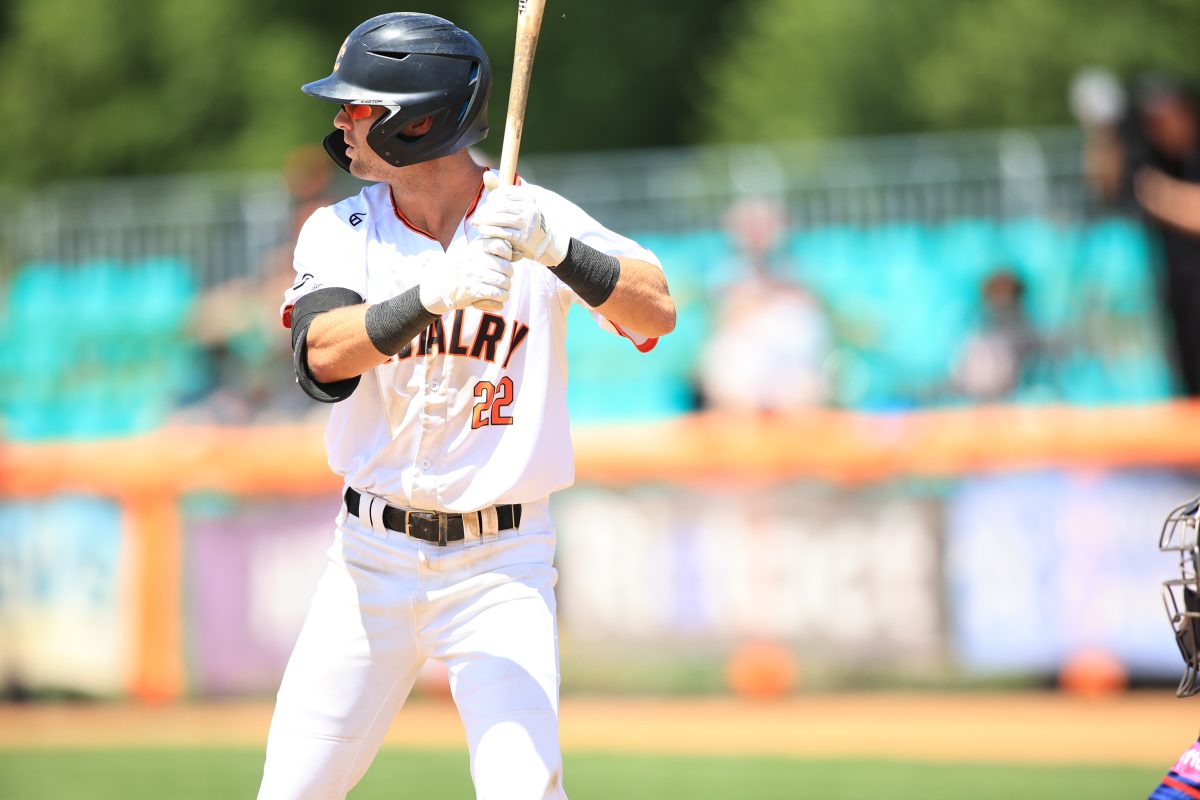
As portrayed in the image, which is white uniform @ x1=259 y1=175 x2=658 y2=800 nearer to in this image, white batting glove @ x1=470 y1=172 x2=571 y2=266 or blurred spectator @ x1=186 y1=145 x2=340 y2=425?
white batting glove @ x1=470 y1=172 x2=571 y2=266

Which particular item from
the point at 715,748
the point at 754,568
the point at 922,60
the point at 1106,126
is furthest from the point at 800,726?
the point at 922,60

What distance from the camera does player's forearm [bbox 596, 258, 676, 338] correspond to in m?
4.12

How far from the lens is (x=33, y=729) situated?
383 inches

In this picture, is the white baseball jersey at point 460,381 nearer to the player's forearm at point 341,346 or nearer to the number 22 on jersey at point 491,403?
the number 22 on jersey at point 491,403

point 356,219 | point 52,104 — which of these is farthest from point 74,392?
point 52,104

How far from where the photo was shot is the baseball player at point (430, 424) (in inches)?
163

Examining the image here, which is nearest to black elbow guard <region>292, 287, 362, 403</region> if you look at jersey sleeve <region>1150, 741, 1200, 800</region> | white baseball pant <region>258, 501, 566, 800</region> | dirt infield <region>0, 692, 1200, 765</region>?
white baseball pant <region>258, 501, 566, 800</region>

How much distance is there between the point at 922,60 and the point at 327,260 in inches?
769

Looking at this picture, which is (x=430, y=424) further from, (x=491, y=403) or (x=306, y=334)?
(x=306, y=334)

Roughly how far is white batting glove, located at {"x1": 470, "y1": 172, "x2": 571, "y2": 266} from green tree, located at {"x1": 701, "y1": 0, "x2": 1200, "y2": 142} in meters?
16.5

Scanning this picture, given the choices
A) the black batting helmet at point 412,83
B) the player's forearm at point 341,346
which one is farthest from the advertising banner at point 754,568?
the player's forearm at point 341,346

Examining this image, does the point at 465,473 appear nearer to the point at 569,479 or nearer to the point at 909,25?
the point at 569,479

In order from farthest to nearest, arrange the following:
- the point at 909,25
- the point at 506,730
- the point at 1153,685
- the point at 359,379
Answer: the point at 909,25 < the point at 1153,685 < the point at 359,379 < the point at 506,730

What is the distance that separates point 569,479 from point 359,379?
638 millimetres
